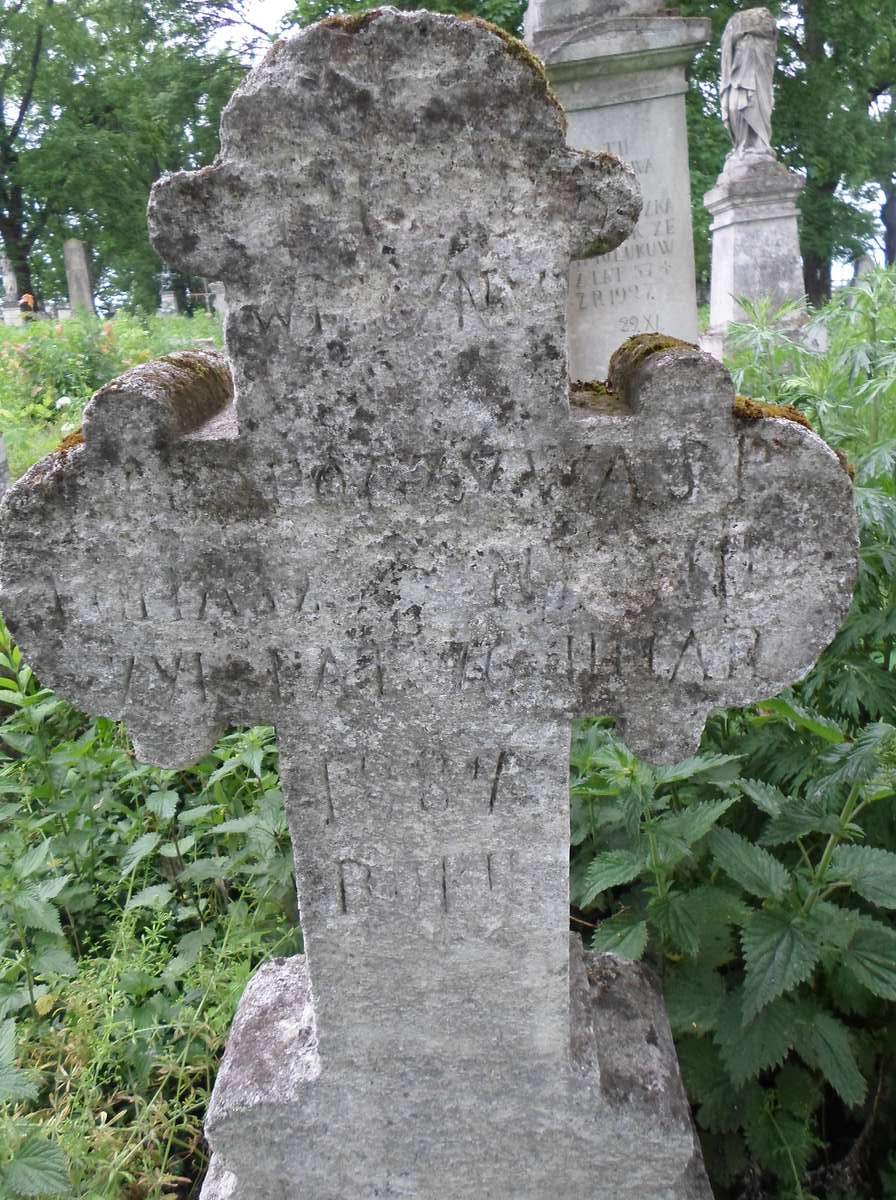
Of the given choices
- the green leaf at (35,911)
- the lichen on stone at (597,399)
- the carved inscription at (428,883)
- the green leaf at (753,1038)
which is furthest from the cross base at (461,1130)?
the lichen on stone at (597,399)

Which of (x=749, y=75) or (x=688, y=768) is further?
(x=749, y=75)

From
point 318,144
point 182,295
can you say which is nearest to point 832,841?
point 318,144

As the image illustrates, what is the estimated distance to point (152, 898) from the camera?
2.53m

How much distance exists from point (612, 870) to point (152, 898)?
54.3 inches

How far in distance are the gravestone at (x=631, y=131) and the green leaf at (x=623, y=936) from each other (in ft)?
14.3

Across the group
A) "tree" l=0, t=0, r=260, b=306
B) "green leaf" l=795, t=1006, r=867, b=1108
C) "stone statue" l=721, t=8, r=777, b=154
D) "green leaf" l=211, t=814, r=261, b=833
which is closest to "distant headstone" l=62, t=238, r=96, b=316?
"tree" l=0, t=0, r=260, b=306

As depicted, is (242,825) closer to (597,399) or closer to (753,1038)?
(753,1038)

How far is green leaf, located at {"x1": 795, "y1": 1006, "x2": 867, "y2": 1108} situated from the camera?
5.46ft

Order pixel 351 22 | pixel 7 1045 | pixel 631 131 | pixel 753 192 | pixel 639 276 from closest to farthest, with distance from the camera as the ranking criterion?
pixel 351 22 → pixel 7 1045 → pixel 631 131 → pixel 639 276 → pixel 753 192

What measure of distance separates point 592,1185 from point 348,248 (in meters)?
1.73

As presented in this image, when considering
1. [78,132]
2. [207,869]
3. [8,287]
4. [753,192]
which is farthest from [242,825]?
[78,132]

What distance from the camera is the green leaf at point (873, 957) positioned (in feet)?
5.59

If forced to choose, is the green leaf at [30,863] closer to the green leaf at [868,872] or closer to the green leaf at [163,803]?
the green leaf at [163,803]

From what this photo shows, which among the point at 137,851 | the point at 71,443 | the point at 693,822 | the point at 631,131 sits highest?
the point at 631,131
